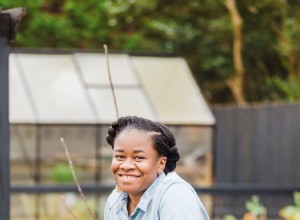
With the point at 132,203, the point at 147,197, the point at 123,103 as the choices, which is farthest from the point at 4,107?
the point at 123,103

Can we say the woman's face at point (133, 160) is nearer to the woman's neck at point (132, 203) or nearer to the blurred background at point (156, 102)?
the woman's neck at point (132, 203)

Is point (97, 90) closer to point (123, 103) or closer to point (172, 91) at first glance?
point (123, 103)

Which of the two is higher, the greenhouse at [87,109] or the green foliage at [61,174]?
→ the greenhouse at [87,109]

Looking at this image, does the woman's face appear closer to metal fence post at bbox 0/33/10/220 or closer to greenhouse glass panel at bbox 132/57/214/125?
metal fence post at bbox 0/33/10/220

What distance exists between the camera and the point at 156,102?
1479 centimetres

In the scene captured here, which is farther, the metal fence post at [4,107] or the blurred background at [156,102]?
the blurred background at [156,102]

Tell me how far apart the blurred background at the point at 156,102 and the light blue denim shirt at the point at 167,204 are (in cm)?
795

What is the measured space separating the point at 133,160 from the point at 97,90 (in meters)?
12.0

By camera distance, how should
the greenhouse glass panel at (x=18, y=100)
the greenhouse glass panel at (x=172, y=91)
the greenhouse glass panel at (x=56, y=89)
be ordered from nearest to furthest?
the greenhouse glass panel at (x=18, y=100) → the greenhouse glass panel at (x=56, y=89) → the greenhouse glass panel at (x=172, y=91)

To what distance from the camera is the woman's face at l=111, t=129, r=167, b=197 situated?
287 centimetres

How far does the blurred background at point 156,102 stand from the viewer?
43.2 ft

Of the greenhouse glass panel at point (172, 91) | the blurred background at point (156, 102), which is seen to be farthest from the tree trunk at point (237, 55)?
the greenhouse glass panel at point (172, 91)

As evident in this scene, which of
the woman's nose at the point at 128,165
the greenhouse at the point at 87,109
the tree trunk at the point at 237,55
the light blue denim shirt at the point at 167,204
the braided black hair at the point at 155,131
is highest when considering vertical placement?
the tree trunk at the point at 237,55

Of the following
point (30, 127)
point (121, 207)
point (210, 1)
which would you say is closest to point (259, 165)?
point (30, 127)
